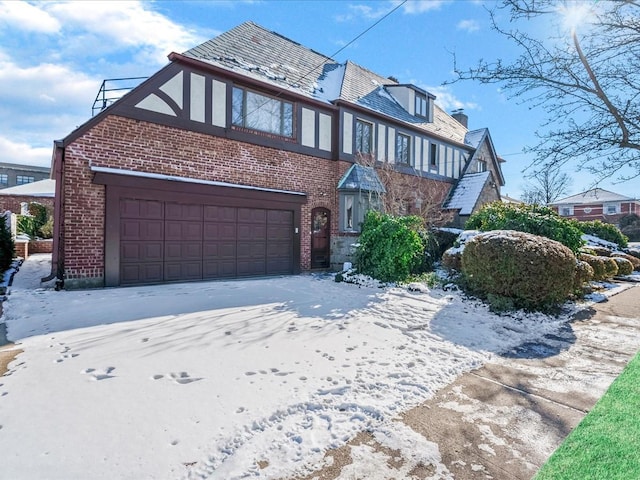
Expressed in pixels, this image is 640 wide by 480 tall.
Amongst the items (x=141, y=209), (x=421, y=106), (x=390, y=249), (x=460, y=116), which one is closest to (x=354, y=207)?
(x=390, y=249)

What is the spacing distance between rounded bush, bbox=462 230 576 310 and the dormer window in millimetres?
11616

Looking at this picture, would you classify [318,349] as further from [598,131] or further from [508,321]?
[598,131]

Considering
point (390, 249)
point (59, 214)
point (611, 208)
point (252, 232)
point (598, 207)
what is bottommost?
point (390, 249)

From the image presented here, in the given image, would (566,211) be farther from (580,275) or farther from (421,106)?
(580,275)

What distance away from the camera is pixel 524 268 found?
20.5 ft

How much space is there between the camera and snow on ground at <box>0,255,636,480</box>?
226cm

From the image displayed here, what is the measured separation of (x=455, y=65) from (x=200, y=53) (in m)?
7.22

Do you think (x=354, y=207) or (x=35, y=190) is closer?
(x=354, y=207)

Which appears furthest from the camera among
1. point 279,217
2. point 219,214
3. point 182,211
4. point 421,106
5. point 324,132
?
point 421,106

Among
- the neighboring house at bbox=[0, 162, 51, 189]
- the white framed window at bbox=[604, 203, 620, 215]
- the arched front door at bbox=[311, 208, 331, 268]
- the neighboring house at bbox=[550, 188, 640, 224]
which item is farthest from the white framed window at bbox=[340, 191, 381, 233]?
the neighboring house at bbox=[0, 162, 51, 189]

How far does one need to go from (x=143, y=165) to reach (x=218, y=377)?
7080 millimetres

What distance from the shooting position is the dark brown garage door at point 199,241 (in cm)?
856

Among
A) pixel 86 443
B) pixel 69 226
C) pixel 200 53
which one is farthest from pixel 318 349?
pixel 200 53

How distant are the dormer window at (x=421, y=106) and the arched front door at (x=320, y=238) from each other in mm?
7939
